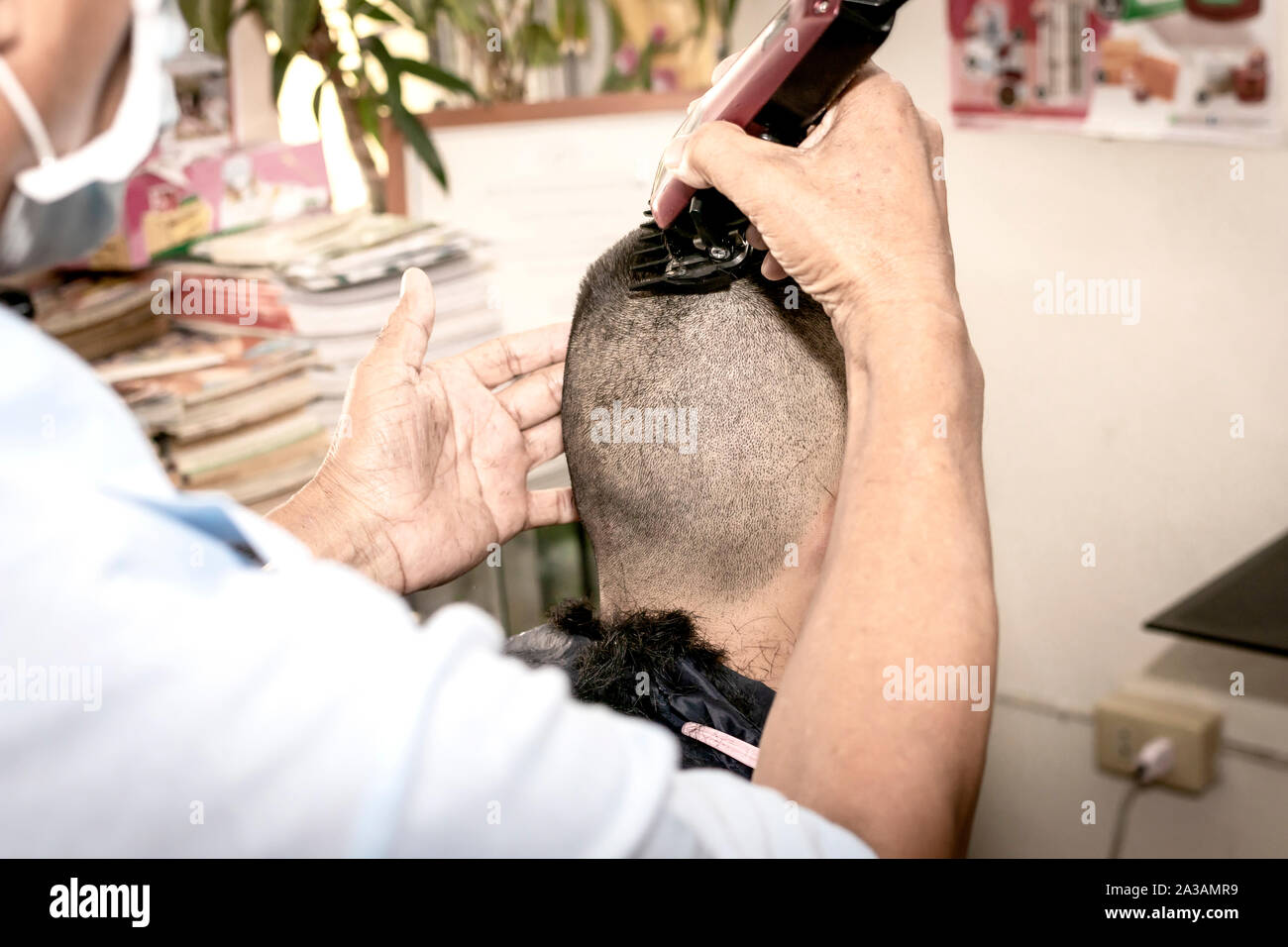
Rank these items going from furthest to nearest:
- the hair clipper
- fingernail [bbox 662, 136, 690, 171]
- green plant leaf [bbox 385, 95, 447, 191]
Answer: green plant leaf [bbox 385, 95, 447, 191], fingernail [bbox 662, 136, 690, 171], the hair clipper

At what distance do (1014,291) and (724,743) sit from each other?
1037 millimetres

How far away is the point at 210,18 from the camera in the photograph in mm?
1609

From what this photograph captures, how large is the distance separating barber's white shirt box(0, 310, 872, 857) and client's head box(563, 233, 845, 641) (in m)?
0.50

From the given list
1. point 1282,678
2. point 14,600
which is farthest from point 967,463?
point 1282,678

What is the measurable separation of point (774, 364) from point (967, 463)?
327 mm

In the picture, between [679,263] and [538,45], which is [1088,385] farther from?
[538,45]

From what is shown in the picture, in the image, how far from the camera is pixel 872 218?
698 millimetres

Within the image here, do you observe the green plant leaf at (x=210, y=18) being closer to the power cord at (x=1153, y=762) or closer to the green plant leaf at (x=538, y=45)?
the green plant leaf at (x=538, y=45)

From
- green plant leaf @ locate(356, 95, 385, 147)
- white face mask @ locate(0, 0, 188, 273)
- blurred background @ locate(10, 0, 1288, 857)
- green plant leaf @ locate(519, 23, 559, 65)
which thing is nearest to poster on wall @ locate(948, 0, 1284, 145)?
blurred background @ locate(10, 0, 1288, 857)

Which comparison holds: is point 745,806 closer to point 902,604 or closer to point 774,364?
point 902,604

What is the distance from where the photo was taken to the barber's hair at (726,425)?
95 cm

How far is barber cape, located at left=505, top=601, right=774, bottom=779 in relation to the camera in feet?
2.89

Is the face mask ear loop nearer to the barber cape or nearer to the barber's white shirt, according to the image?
the barber's white shirt

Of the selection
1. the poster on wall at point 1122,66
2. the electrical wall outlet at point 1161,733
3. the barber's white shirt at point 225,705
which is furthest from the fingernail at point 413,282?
the electrical wall outlet at point 1161,733
